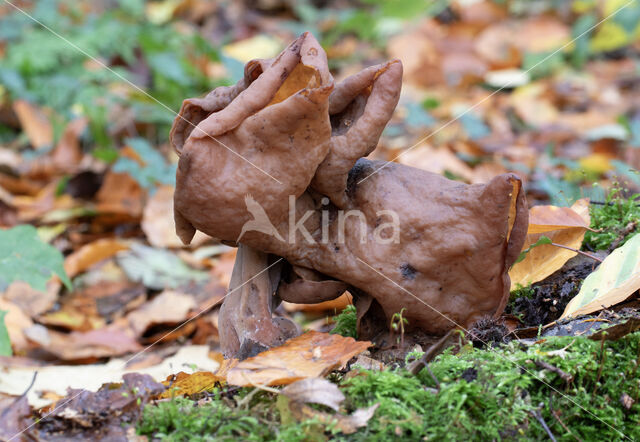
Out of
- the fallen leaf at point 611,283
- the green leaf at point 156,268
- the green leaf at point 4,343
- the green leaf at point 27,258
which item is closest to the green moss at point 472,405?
the fallen leaf at point 611,283

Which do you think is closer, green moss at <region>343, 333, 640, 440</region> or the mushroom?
green moss at <region>343, 333, 640, 440</region>

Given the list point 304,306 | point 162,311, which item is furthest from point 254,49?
point 162,311

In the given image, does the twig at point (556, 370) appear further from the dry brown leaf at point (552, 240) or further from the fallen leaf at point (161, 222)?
the fallen leaf at point (161, 222)

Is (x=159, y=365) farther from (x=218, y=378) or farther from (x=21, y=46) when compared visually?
(x=21, y=46)

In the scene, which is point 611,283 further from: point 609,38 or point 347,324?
point 609,38

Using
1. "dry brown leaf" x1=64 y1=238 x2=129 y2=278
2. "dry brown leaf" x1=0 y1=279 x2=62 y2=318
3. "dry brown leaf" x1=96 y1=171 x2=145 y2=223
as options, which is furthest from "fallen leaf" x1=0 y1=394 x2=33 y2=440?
"dry brown leaf" x1=96 y1=171 x2=145 y2=223

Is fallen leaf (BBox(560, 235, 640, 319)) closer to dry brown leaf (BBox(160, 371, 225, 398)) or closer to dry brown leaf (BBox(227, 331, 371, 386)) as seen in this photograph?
dry brown leaf (BBox(227, 331, 371, 386))
